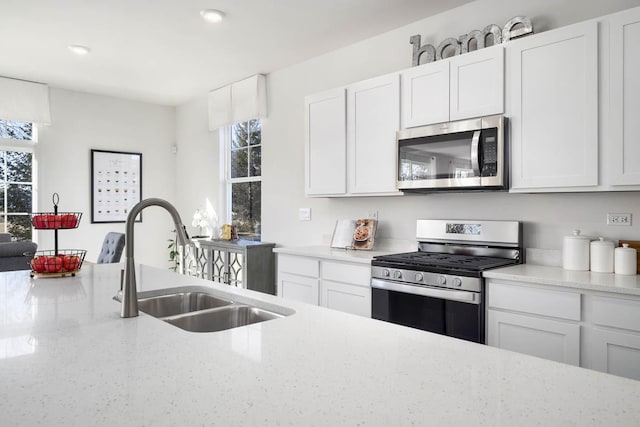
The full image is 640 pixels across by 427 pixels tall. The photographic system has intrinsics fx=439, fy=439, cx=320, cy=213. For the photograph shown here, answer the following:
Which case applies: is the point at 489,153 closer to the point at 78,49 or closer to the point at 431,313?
the point at 431,313

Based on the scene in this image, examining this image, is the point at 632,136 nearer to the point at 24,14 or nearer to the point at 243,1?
the point at 243,1

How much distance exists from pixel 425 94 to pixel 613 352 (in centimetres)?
182

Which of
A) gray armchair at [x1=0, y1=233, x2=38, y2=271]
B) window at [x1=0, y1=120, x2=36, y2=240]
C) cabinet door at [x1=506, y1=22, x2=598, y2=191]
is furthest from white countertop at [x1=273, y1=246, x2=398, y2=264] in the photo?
window at [x1=0, y1=120, x2=36, y2=240]

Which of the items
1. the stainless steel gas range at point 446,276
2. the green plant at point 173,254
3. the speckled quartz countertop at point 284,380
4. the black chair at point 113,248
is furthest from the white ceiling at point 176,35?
the speckled quartz countertop at point 284,380

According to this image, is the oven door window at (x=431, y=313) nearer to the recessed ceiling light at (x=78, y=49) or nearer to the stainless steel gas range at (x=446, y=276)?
the stainless steel gas range at (x=446, y=276)

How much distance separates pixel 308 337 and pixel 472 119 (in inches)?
78.7

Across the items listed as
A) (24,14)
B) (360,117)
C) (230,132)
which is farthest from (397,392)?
(230,132)

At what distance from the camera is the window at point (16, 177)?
4.97m

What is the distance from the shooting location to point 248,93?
15.6 ft

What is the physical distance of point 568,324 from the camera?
6.84 feet

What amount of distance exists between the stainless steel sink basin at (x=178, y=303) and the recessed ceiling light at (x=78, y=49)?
3.06 m

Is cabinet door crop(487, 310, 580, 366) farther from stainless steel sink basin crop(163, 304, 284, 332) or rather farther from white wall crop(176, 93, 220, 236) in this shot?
white wall crop(176, 93, 220, 236)

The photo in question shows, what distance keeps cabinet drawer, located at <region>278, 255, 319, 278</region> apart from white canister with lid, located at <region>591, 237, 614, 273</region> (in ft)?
5.99

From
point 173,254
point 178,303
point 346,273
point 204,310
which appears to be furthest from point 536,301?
point 173,254
